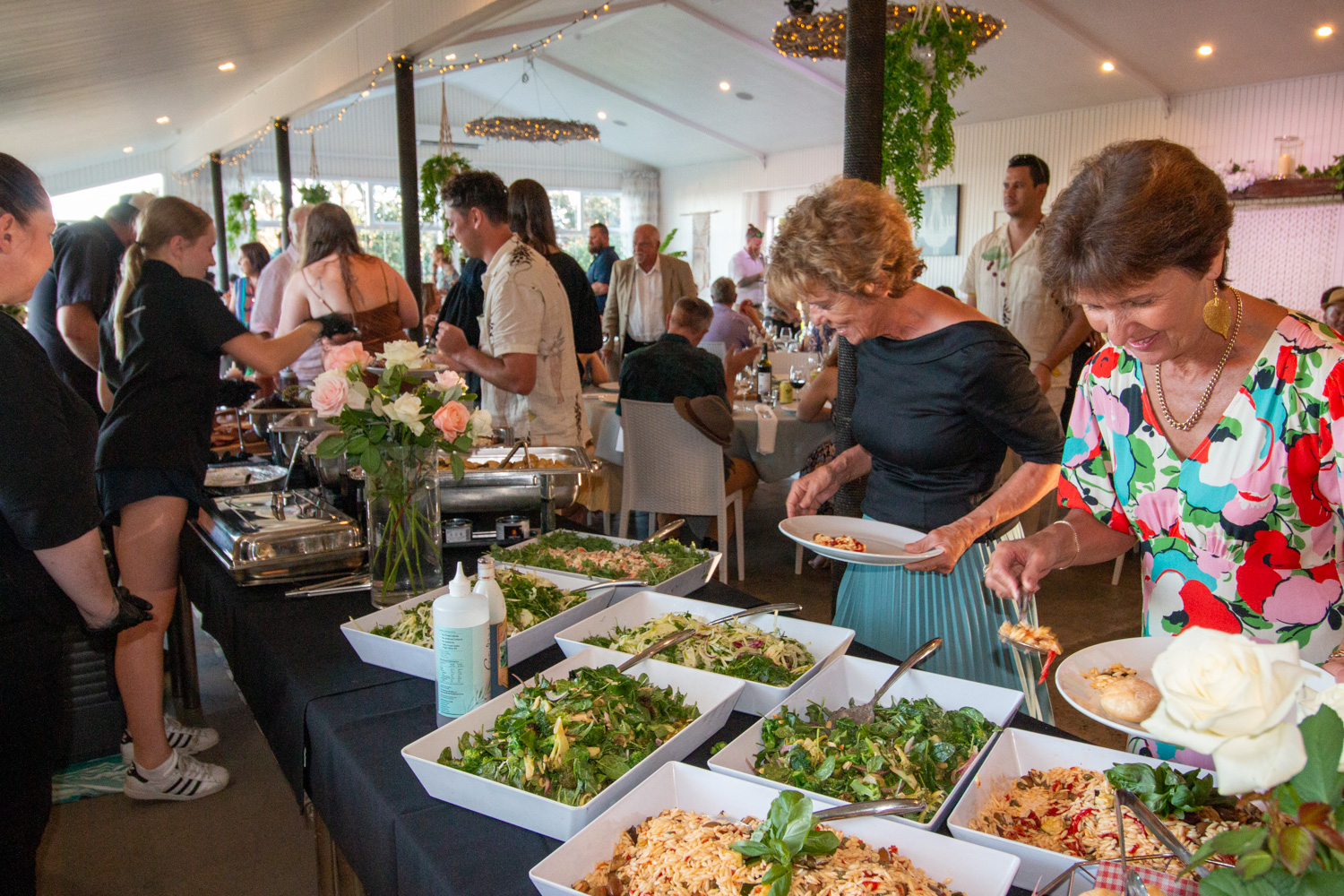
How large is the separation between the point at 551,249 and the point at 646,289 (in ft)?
7.15

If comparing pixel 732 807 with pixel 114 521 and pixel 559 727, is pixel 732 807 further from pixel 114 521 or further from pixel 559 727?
pixel 114 521

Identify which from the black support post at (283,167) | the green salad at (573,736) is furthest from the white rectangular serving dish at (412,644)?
the black support post at (283,167)

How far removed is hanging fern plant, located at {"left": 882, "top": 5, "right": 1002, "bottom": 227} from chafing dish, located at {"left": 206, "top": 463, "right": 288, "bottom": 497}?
1.96m

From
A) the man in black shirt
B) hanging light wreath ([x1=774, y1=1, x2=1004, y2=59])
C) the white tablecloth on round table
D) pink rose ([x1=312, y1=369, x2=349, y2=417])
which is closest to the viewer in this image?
pink rose ([x1=312, y1=369, x2=349, y2=417])

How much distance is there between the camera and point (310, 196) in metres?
7.81

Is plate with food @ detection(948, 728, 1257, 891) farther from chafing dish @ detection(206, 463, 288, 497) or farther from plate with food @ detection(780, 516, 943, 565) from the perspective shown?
chafing dish @ detection(206, 463, 288, 497)

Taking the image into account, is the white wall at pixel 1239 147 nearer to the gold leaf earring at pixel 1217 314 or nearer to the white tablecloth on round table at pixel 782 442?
the white tablecloth on round table at pixel 782 442

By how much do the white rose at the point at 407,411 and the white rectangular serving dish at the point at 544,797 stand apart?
54cm

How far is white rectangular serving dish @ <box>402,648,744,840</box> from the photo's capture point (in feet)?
3.03

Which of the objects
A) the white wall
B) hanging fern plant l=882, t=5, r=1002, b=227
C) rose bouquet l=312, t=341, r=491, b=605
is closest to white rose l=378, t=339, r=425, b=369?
rose bouquet l=312, t=341, r=491, b=605

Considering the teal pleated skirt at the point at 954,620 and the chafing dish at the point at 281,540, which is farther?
the chafing dish at the point at 281,540

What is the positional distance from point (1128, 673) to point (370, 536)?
48.3 inches

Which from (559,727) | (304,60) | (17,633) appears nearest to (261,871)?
(17,633)

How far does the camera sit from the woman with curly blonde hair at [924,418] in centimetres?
155
